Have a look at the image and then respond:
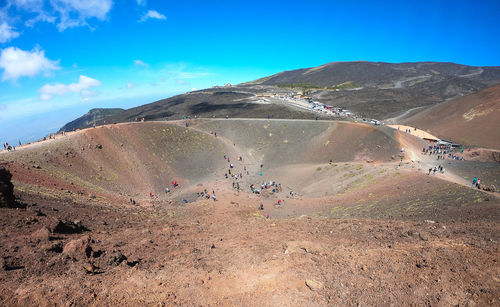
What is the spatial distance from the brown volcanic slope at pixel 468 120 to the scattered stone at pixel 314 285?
207 ft

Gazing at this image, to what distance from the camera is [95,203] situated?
2439cm

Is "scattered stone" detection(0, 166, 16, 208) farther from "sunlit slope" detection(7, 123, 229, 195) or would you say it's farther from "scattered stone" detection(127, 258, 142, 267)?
"sunlit slope" detection(7, 123, 229, 195)

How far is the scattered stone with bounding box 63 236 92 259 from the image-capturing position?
11163 mm

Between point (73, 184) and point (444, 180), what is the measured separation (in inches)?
1700

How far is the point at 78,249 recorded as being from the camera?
11.5 meters

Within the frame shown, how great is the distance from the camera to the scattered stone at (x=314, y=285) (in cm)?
1005

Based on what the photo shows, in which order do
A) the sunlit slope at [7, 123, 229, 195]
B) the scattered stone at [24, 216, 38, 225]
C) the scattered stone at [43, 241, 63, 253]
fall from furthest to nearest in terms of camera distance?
the sunlit slope at [7, 123, 229, 195]
the scattered stone at [24, 216, 38, 225]
the scattered stone at [43, 241, 63, 253]

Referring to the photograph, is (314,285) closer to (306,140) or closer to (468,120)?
(306,140)

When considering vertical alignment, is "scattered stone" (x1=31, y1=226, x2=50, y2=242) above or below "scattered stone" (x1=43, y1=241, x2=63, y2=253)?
above

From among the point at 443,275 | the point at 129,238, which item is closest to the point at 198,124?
the point at 129,238

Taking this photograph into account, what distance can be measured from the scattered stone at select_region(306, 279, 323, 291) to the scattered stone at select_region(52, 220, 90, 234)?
47.3 ft

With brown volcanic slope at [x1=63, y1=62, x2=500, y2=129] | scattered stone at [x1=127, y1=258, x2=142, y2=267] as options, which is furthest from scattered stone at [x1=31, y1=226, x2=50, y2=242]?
brown volcanic slope at [x1=63, y1=62, x2=500, y2=129]

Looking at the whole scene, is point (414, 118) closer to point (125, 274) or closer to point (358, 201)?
point (358, 201)

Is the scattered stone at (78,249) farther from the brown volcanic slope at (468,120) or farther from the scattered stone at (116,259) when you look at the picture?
the brown volcanic slope at (468,120)
